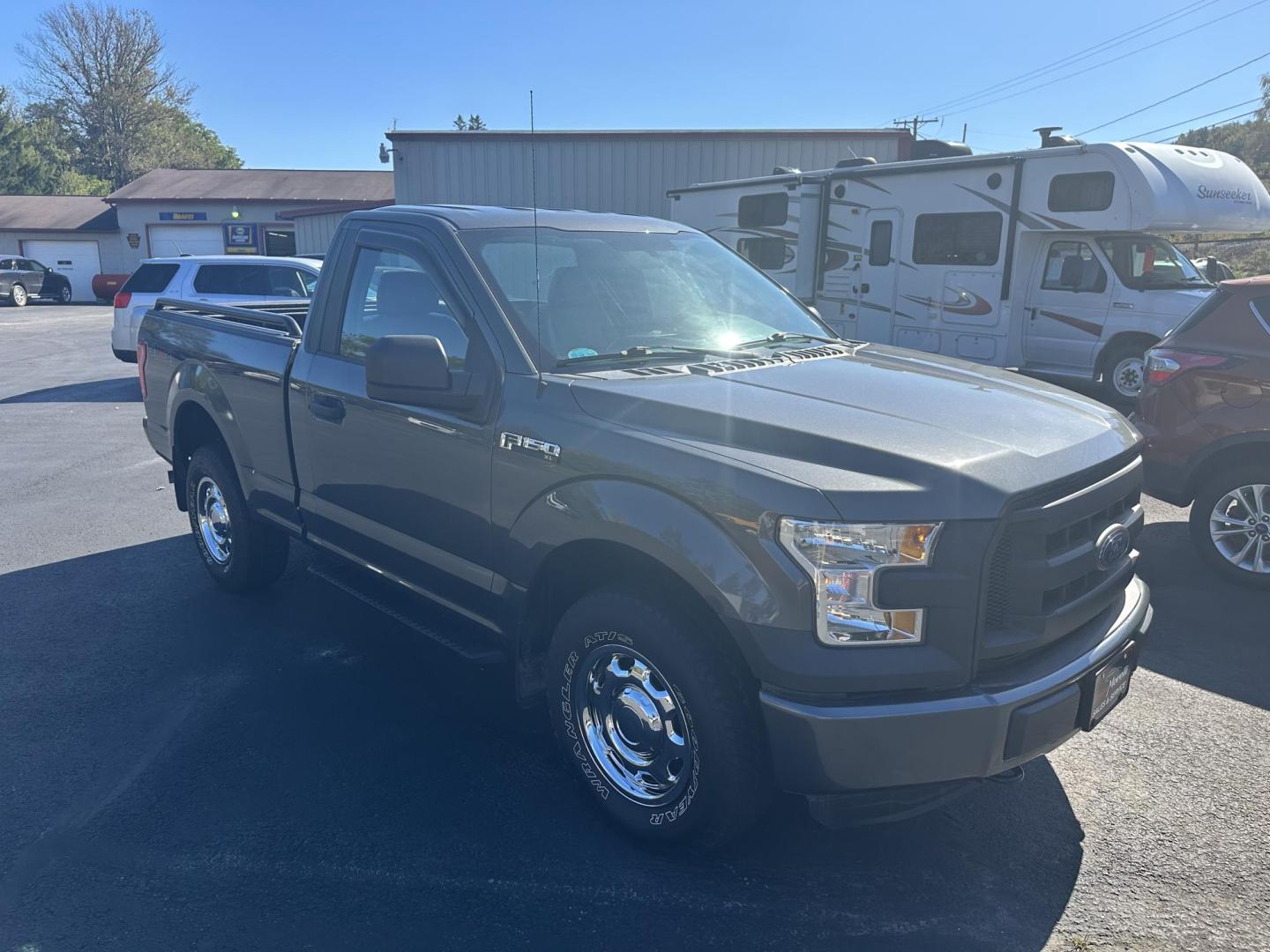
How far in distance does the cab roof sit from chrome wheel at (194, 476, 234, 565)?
199 cm

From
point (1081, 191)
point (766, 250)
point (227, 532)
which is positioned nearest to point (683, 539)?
point (227, 532)

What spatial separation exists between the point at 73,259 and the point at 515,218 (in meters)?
44.4

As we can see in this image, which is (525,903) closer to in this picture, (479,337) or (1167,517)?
(479,337)

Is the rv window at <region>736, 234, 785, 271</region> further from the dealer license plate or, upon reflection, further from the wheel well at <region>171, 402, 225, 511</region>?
the dealer license plate

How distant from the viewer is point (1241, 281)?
219 inches

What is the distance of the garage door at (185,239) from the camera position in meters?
38.0

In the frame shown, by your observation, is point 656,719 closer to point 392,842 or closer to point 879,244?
point 392,842

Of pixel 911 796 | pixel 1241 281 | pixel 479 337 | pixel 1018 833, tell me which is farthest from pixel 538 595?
pixel 1241 281

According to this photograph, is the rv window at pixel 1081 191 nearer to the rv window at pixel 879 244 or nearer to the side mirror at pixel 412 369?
the rv window at pixel 879 244

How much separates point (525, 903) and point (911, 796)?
3.90 feet

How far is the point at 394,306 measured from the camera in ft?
13.0

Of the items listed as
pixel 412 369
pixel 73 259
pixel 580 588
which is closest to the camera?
pixel 412 369

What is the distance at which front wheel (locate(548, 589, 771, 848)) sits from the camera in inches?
106

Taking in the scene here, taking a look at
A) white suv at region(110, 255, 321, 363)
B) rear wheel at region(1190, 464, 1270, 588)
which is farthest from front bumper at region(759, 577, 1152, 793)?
white suv at region(110, 255, 321, 363)
